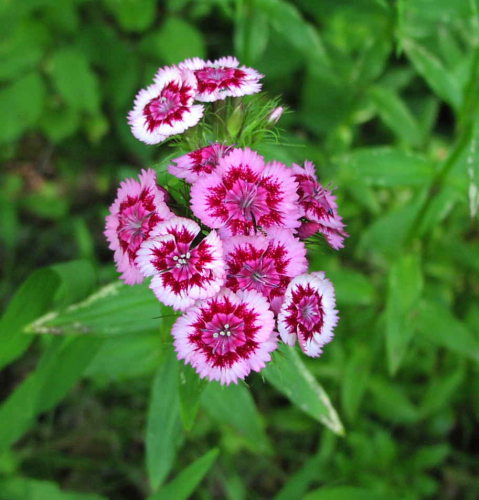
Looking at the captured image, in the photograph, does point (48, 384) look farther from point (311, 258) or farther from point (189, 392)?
point (311, 258)

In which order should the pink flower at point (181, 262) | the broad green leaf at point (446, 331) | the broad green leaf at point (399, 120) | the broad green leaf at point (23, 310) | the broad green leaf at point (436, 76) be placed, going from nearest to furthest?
1. the pink flower at point (181, 262)
2. the broad green leaf at point (23, 310)
3. the broad green leaf at point (436, 76)
4. the broad green leaf at point (446, 331)
5. the broad green leaf at point (399, 120)

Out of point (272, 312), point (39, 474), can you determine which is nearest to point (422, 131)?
A: point (272, 312)

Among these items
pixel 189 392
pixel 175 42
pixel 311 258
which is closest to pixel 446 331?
pixel 311 258

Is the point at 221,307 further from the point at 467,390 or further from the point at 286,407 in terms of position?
the point at 467,390

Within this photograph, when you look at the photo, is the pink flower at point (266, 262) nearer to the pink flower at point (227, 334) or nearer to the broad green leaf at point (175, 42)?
the pink flower at point (227, 334)

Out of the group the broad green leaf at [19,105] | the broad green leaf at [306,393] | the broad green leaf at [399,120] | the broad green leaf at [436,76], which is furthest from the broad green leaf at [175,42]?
the broad green leaf at [306,393]

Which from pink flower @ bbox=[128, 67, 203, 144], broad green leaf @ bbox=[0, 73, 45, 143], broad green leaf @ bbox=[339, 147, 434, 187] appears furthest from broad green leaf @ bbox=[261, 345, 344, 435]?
broad green leaf @ bbox=[0, 73, 45, 143]
